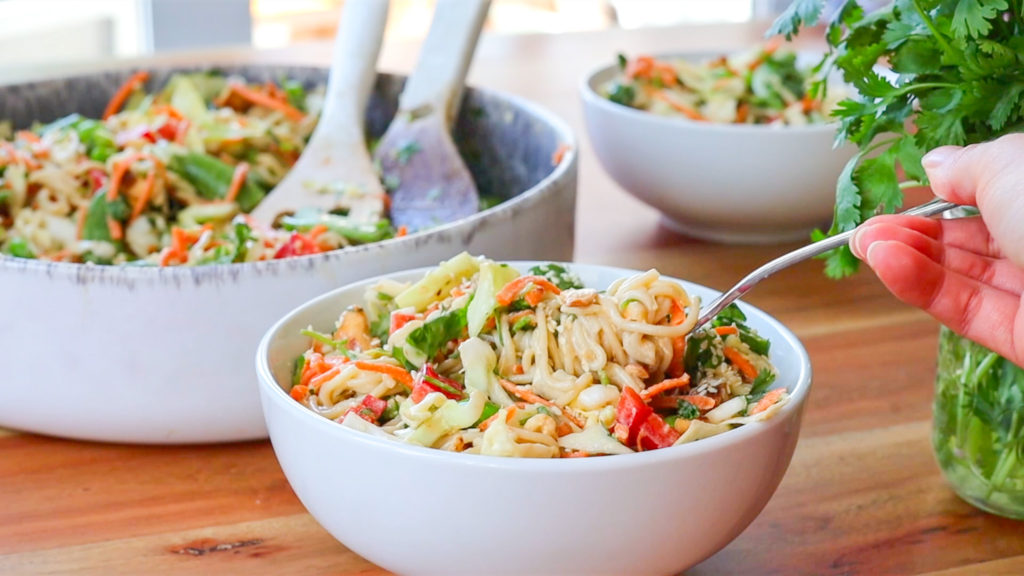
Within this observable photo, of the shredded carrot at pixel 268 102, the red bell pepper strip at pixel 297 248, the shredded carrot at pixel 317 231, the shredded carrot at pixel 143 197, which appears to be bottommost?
the shredded carrot at pixel 143 197

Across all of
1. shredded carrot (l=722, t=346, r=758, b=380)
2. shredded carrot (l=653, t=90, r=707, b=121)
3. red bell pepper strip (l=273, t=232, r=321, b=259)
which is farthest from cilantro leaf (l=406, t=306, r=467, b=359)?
shredded carrot (l=653, t=90, r=707, b=121)

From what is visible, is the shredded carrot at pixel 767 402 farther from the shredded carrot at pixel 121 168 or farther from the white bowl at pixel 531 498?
the shredded carrot at pixel 121 168

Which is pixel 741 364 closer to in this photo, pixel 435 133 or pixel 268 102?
pixel 435 133

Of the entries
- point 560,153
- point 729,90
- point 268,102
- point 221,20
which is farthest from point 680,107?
point 221,20

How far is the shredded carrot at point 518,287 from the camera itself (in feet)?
3.10

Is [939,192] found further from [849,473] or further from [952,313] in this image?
[849,473]

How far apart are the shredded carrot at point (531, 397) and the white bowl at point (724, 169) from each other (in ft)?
2.32

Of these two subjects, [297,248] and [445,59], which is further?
[445,59]

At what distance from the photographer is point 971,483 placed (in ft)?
3.43

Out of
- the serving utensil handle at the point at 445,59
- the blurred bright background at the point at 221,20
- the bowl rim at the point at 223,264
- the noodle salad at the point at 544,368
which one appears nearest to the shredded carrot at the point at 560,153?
the bowl rim at the point at 223,264

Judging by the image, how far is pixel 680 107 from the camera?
1.66 metres

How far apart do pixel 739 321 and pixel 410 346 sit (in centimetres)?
28

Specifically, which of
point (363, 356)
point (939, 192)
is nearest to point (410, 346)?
point (363, 356)

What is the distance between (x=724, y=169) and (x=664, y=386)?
2.27 feet
